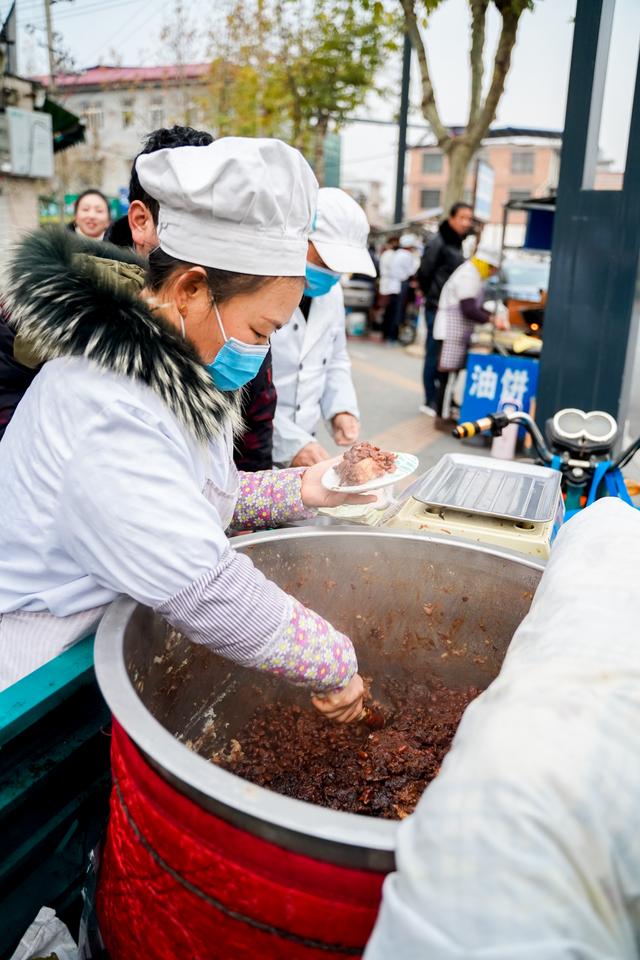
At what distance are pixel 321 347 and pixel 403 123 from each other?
12.7m

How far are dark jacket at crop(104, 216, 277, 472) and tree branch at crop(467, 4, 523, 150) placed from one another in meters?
7.01

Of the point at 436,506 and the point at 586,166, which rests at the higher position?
the point at 586,166

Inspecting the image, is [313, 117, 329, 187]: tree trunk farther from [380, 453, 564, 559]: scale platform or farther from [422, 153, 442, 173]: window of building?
[422, 153, 442, 173]: window of building

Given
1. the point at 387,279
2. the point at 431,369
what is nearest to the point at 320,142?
the point at 387,279

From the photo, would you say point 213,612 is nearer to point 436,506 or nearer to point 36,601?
point 36,601

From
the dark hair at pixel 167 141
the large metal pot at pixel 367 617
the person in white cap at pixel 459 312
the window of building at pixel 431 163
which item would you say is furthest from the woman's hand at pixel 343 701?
the window of building at pixel 431 163

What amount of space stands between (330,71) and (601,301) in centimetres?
1438

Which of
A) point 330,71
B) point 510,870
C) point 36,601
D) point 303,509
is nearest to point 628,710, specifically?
point 510,870

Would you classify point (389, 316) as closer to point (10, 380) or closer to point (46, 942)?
point (10, 380)

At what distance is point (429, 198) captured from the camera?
2425 inches

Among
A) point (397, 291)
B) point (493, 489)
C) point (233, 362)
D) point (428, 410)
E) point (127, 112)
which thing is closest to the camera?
point (233, 362)

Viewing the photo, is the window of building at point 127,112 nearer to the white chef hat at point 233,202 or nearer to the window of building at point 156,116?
the window of building at point 156,116

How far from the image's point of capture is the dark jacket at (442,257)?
744cm

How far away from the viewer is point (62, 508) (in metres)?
1.11
